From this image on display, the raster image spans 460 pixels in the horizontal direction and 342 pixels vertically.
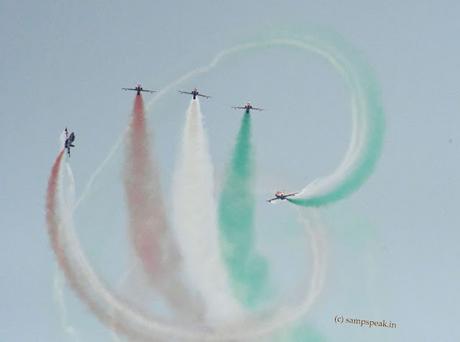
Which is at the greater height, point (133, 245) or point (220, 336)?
point (133, 245)

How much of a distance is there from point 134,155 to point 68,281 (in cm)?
712

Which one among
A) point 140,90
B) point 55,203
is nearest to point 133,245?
point 55,203

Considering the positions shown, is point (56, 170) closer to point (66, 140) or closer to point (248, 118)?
point (66, 140)

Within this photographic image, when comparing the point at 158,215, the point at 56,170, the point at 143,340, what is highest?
the point at 56,170

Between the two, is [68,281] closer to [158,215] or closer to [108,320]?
[108,320]

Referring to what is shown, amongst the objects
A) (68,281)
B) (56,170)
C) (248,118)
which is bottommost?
(68,281)

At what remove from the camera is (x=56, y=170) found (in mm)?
36438

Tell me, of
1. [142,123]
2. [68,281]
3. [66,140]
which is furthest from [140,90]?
[68,281]

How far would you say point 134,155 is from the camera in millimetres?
35625

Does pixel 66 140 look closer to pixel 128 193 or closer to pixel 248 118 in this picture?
pixel 128 193

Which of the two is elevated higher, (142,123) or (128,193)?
(142,123)

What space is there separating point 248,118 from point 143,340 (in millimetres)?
12125

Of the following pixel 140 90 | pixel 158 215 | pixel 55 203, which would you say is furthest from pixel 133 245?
pixel 140 90

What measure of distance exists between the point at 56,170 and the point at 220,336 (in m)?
11.7
